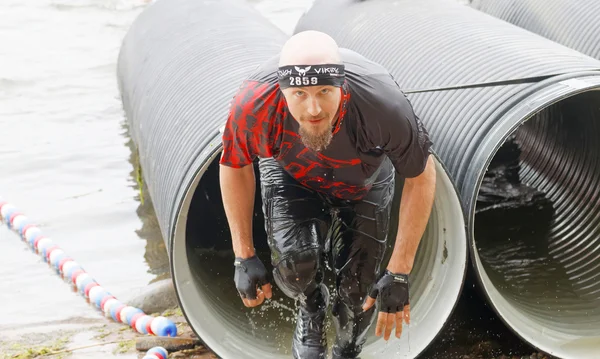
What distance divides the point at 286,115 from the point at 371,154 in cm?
47

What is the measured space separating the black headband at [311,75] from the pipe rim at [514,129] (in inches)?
48.4

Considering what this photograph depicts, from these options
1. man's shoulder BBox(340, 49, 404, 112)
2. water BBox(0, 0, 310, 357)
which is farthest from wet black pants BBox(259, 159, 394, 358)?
water BBox(0, 0, 310, 357)

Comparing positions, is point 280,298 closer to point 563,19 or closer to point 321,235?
point 321,235

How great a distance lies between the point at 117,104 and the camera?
393 inches

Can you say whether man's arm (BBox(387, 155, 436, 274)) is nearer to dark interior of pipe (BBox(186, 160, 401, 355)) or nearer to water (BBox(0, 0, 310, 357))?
dark interior of pipe (BBox(186, 160, 401, 355))

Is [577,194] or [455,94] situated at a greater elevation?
[455,94]

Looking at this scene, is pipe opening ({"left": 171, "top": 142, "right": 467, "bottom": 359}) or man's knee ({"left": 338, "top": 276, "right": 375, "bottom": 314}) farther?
pipe opening ({"left": 171, "top": 142, "right": 467, "bottom": 359})

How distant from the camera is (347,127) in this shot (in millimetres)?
3596

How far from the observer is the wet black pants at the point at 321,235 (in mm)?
3898

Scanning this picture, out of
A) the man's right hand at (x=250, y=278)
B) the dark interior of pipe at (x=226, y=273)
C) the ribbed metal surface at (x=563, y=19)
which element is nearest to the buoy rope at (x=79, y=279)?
the dark interior of pipe at (x=226, y=273)

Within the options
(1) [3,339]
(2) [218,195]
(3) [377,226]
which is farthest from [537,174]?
(1) [3,339]

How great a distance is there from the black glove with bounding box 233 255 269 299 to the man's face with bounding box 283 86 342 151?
769 mm

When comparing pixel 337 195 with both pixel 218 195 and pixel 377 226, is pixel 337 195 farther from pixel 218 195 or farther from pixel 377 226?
pixel 218 195

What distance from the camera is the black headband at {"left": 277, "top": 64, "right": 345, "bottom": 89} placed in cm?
328
